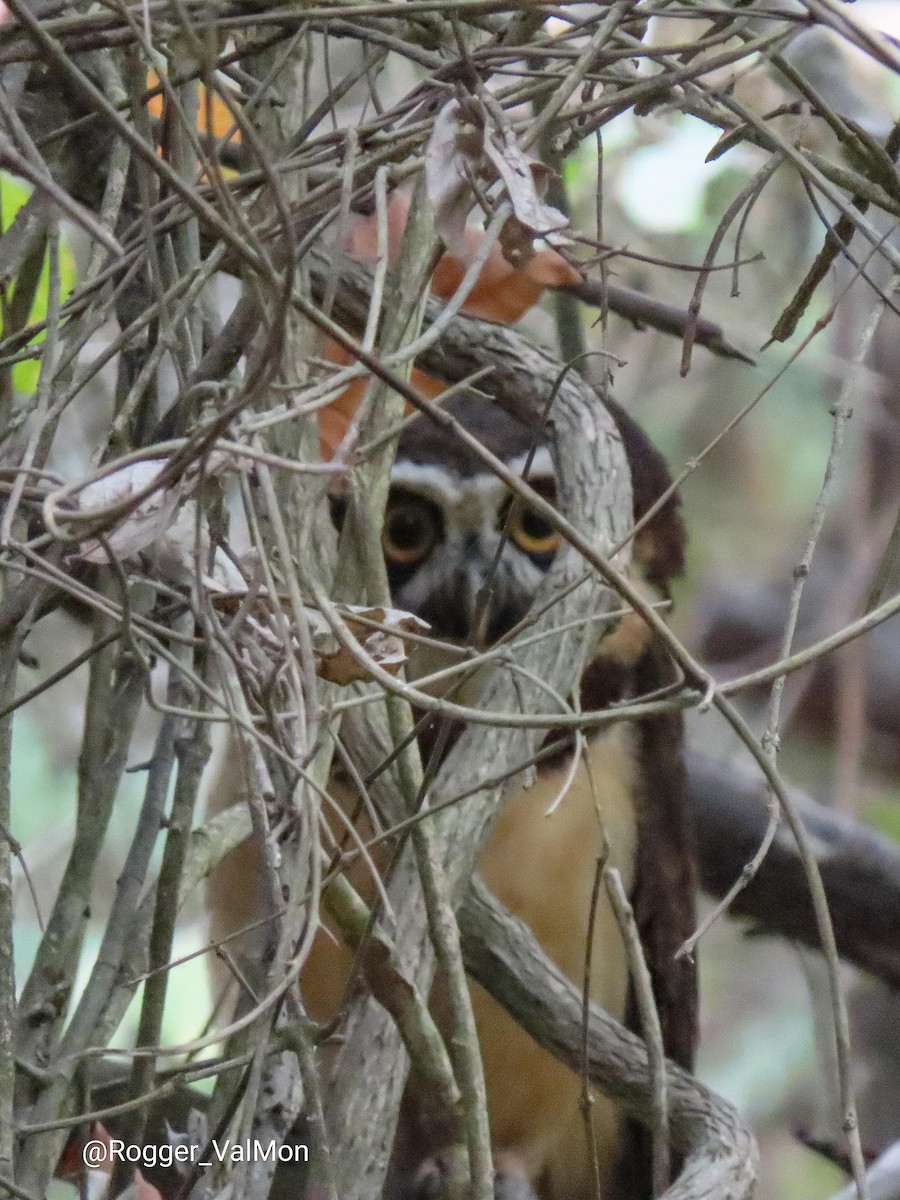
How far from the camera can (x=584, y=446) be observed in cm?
152

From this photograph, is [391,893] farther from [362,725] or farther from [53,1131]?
[53,1131]

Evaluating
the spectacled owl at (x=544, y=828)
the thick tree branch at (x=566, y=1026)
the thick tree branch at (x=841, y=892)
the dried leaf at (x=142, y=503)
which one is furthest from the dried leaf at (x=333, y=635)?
the thick tree branch at (x=841, y=892)

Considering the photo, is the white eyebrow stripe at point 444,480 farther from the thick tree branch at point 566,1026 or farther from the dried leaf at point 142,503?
the dried leaf at point 142,503

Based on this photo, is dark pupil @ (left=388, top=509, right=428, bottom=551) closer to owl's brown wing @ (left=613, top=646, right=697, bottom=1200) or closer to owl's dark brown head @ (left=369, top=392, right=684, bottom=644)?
owl's dark brown head @ (left=369, top=392, right=684, bottom=644)

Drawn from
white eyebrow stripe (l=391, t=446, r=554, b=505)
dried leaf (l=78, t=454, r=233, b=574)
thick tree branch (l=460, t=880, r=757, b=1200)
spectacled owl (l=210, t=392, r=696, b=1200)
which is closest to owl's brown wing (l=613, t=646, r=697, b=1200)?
spectacled owl (l=210, t=392, r=696, b=1200)

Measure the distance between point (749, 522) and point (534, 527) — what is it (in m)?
3.90

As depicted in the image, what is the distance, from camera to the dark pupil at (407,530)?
2162 mm

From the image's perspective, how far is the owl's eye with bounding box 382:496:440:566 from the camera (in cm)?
216

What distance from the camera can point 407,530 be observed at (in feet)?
7.11

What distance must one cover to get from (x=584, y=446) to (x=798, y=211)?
1.28 m

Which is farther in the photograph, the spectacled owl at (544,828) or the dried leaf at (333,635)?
the spectacled owl at (544,828)

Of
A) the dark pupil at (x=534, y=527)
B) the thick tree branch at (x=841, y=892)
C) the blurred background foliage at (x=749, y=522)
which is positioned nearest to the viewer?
the dark pupil at (x=534, y=527)

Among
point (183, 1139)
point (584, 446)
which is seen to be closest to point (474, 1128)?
point (183, 1139)

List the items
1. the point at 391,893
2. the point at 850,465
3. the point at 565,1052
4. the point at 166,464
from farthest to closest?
the point at 850,465
the point at 565,1052
the point at 391,893
the point at 166,464
